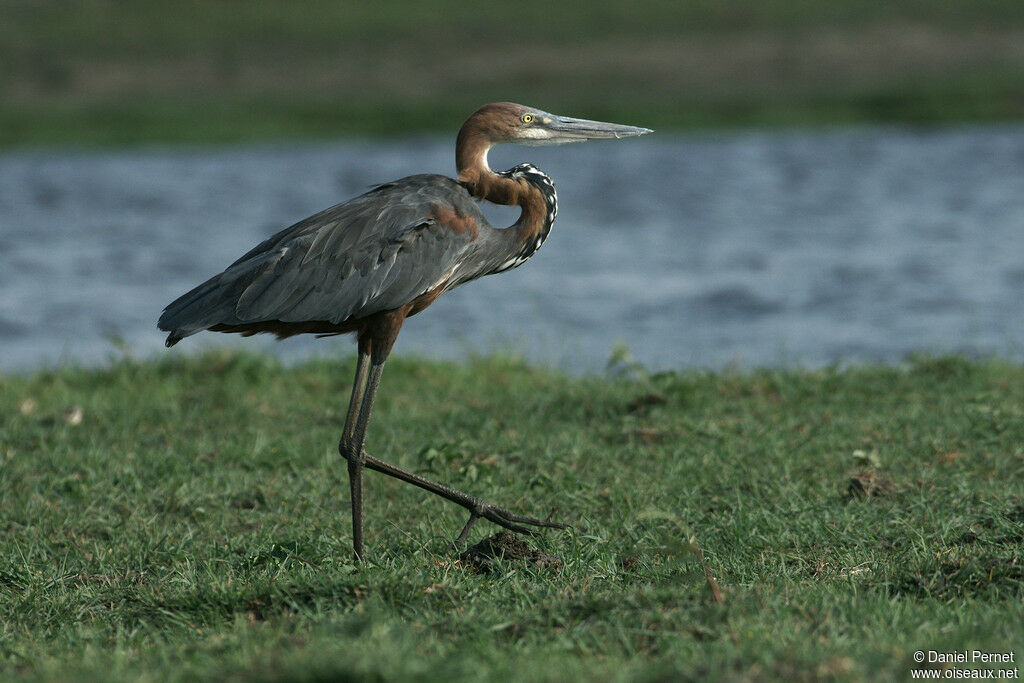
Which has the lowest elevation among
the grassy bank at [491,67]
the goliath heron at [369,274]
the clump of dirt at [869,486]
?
the clump of dirt at [869,486]

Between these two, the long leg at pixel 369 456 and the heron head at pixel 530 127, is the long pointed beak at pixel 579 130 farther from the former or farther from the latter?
the long leg at pixel 369 456

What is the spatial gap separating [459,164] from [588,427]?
1.76 m

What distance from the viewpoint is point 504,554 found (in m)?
4.51

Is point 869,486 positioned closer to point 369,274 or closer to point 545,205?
point 545,205

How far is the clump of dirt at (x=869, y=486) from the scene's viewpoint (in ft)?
17.6

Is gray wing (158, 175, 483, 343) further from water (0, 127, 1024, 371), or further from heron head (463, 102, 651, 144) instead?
water (0, 127, 1024, 371)

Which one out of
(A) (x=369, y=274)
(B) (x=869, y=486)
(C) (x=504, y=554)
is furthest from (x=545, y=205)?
(B) (x=869, y=486)

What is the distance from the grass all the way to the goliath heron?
1.69ft

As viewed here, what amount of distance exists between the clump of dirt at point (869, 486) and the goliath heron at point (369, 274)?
1342 millimetres

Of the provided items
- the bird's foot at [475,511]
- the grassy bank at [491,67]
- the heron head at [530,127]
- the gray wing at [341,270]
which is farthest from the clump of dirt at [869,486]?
the grassy bank at [491,67]

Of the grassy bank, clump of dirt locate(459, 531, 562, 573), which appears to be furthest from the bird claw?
the grassy bank

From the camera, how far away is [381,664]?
121 inches

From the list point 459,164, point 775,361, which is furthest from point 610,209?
point 459,164

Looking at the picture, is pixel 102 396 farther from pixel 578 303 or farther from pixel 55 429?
pixel 578 303
